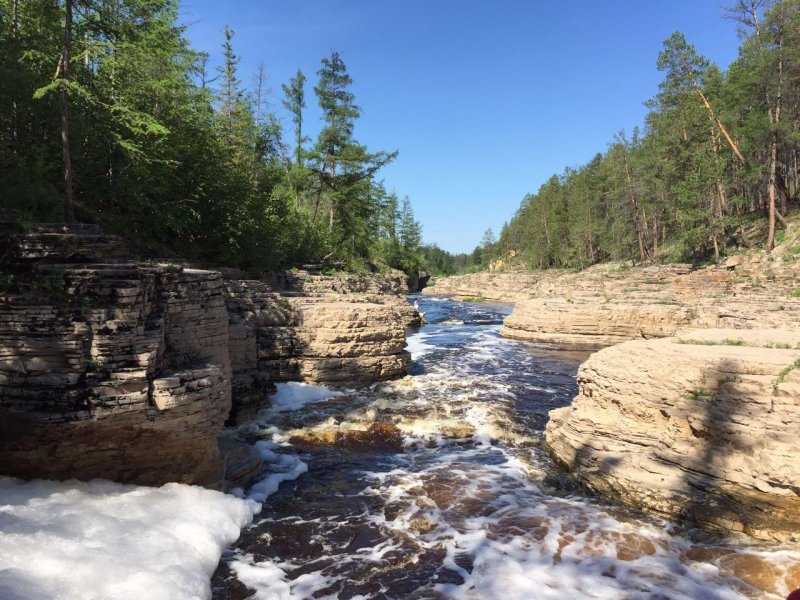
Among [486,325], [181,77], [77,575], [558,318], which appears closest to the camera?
[77,575]

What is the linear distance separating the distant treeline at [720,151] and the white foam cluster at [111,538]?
34734 millimetres

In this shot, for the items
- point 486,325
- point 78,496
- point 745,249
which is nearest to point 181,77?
point 78,496

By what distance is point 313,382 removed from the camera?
48.9ft

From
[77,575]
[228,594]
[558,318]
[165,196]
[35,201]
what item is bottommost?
[228,594]

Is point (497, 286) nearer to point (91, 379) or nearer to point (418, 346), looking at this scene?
point (418, 346)

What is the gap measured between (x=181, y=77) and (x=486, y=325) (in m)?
25.0

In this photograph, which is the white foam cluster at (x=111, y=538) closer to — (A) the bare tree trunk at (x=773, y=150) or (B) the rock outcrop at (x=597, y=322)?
(B) the rock outcrop at (x=597, y=322)

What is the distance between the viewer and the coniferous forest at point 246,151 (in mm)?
10727

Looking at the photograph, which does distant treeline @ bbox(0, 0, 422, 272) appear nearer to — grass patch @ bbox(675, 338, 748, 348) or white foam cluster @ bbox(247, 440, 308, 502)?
white foam cluster @ bbox(247, 440, 308, 502)

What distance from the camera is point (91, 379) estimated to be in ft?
22.1

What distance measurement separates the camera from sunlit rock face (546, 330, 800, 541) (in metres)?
6.54

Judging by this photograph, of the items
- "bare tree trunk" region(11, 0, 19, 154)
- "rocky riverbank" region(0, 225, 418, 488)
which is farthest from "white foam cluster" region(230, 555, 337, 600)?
"bare tree trunk" region(11, 0, 19, 154)

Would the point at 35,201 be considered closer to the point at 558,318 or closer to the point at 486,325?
the point at 558,318

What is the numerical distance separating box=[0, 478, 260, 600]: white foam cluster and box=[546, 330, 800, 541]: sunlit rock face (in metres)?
6.50
